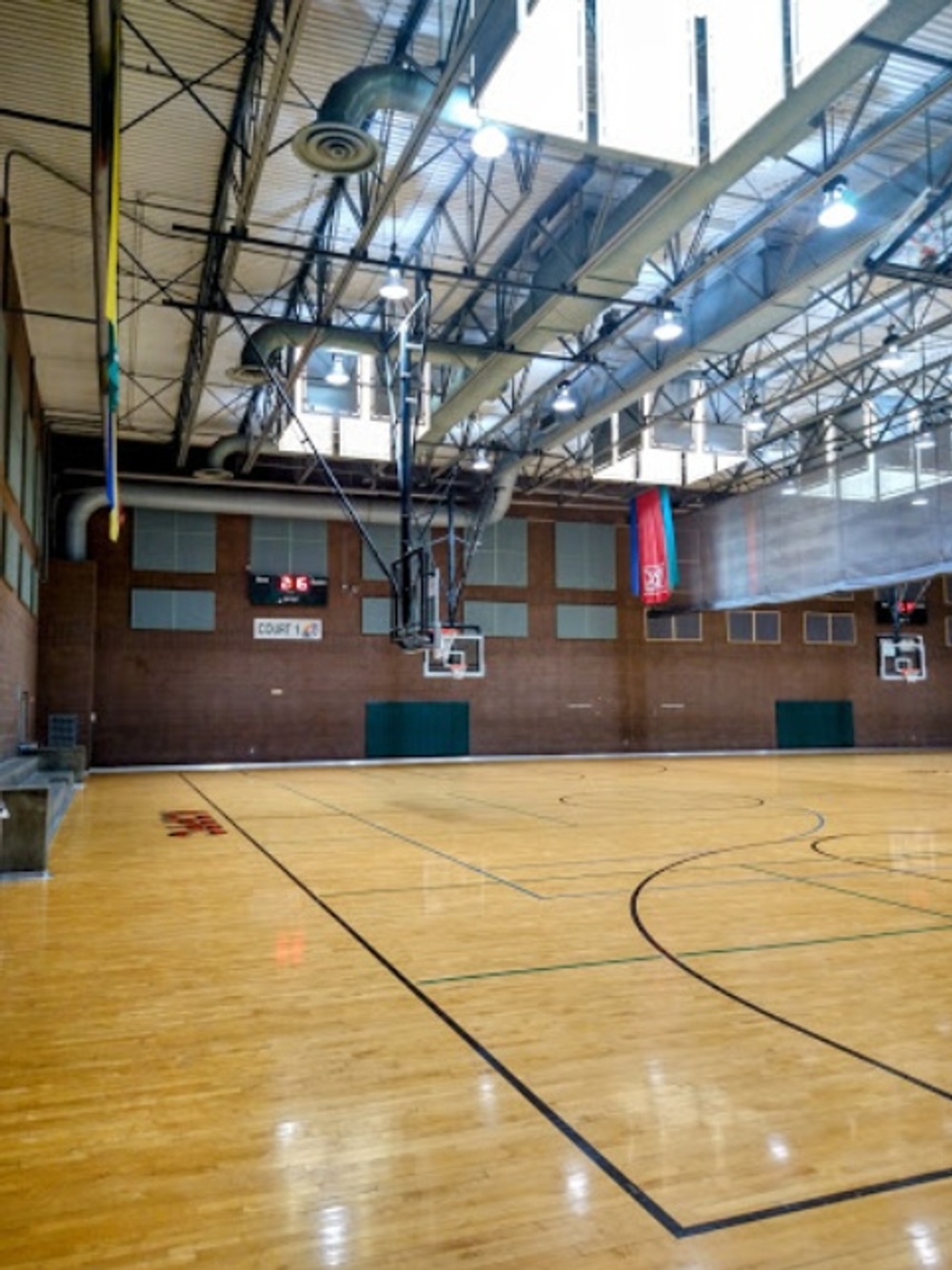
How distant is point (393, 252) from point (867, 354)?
10.4 m

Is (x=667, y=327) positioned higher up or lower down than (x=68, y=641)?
higher up

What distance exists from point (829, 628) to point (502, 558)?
39.2 feet

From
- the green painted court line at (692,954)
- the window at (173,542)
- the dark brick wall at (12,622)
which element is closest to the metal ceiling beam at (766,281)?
the green painted court line at (692,954)

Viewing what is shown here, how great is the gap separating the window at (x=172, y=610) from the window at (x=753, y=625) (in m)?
16.5

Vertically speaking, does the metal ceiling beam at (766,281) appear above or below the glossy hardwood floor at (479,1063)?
above

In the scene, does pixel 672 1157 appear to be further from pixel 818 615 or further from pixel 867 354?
pixel 818 615

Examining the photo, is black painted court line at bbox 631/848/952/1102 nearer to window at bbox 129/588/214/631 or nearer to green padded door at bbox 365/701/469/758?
green padded door at bbox 365/701/469/758

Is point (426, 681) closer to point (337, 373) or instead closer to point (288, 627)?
point (288, 627)

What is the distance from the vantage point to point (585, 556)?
28922 millimetres

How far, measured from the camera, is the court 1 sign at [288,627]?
83.0 feet

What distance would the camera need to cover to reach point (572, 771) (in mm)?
22484

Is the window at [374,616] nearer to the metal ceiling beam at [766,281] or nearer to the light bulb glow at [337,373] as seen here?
the light bulb glow at [337,373]

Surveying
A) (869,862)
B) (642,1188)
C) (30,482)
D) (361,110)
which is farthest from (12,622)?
(642,1188)

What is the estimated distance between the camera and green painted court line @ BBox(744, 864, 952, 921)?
6.67m
